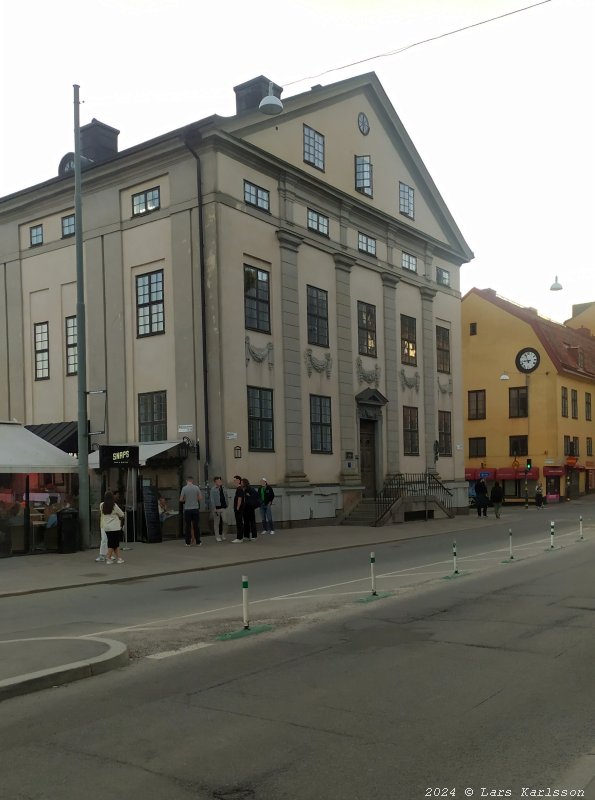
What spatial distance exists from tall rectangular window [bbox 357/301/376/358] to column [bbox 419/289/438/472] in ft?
14.4

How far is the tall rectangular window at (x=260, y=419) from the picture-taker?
86.7 feet

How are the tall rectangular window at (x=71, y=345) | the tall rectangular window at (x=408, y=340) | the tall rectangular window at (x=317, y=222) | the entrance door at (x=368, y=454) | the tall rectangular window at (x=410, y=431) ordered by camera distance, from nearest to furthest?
1. the tall rectangular window at (x=71, y=345)
2. the tall rectangular window at (x=317, y=222)
3. the entrance door at (x=368, y=454)
4. the tall rectangular window at (x=410, y=431)
5. the tall rectangular window at (x=408, y=340)

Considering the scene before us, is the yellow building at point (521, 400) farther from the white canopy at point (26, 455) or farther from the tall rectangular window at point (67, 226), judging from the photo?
the white canopy at point (26, 455)

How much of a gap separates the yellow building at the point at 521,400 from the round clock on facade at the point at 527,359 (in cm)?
6

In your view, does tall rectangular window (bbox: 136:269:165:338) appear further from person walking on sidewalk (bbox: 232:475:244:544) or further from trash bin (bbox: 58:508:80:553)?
trash bin (bbox: 58:508:80:553)

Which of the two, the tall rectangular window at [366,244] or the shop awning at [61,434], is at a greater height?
the tall rectangular window at [366,244]

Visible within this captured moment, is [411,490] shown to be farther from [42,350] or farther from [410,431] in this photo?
[42,350]

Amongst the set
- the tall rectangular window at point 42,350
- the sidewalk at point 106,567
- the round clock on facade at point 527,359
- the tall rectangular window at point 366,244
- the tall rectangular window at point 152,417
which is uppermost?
the tall rectangular window at point 366,244

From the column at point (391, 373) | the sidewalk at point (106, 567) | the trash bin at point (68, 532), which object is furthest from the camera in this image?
the column at point (391, 373)

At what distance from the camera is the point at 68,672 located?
24.2ft

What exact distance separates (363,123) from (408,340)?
9.27 metres

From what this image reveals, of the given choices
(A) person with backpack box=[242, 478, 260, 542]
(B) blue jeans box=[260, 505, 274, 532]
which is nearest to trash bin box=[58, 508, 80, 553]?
(A) person with backpack box=[242, 478, 260, 542]

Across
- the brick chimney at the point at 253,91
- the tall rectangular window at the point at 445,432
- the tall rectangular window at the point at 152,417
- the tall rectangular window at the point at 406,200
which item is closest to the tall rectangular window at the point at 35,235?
the tall rectangular window at the point at 152,417

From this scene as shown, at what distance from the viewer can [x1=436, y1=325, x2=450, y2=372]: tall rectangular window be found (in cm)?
3847
